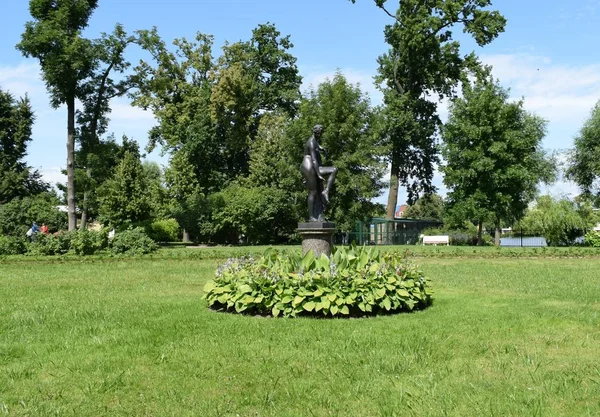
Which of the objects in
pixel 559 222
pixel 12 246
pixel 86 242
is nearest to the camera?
pixel 86 242

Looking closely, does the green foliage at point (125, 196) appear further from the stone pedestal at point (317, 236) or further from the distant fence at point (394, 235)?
the stone pedestal at point (317, 236)

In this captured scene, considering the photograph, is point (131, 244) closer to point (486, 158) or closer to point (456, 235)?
point (486, 158)

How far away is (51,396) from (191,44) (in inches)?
1553

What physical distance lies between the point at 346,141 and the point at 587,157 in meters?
18.2

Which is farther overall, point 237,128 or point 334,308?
point 237,128

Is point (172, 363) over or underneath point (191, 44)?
underneath

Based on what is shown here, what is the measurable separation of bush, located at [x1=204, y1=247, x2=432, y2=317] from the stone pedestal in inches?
63.2

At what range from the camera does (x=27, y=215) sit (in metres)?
37.8

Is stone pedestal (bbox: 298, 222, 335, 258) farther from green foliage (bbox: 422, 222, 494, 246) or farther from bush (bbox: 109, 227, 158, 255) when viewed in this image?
green foliage (bbox: 422, 222, 494, 246)

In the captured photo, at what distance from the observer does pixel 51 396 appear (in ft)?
14.6

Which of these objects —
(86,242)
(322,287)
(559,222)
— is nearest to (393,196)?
(559,222)

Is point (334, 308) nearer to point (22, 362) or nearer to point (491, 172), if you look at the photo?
point (22, 362)

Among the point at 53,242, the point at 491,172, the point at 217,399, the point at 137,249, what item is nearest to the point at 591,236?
the point at 491,172

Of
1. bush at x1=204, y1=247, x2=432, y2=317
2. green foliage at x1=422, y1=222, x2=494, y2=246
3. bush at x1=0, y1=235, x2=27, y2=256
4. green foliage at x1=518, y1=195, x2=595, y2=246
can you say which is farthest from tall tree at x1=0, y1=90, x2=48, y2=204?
bush at x1=204, y1=247, x2=432, y2=317
